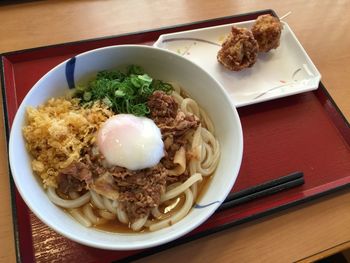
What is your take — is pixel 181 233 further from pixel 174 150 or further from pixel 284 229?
pixel 284 229

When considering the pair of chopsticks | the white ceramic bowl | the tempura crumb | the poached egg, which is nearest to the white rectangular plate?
the white ceramic bowl

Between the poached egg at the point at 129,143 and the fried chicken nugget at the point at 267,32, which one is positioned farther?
the fried chicken nugget at the point at 267,32

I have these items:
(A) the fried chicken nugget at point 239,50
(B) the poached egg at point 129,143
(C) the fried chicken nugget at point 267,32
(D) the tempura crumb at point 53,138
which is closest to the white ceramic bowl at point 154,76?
(D) the tempura crumb at point 53,138

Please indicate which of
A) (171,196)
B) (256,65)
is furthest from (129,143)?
(256,65)

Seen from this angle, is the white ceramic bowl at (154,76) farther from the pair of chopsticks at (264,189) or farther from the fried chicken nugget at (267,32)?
the fried chicken nugget at (267,32)

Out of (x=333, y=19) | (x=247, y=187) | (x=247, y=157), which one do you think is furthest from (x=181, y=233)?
(x=333, y=19)

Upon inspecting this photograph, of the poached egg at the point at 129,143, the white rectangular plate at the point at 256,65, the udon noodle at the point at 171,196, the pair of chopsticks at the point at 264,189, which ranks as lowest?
the pair of chopsticks at the point at 264,189

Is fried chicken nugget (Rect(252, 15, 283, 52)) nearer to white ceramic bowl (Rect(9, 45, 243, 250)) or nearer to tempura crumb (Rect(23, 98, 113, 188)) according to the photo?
white ceramic bowl (Rect(9, 45, 243, 250))
